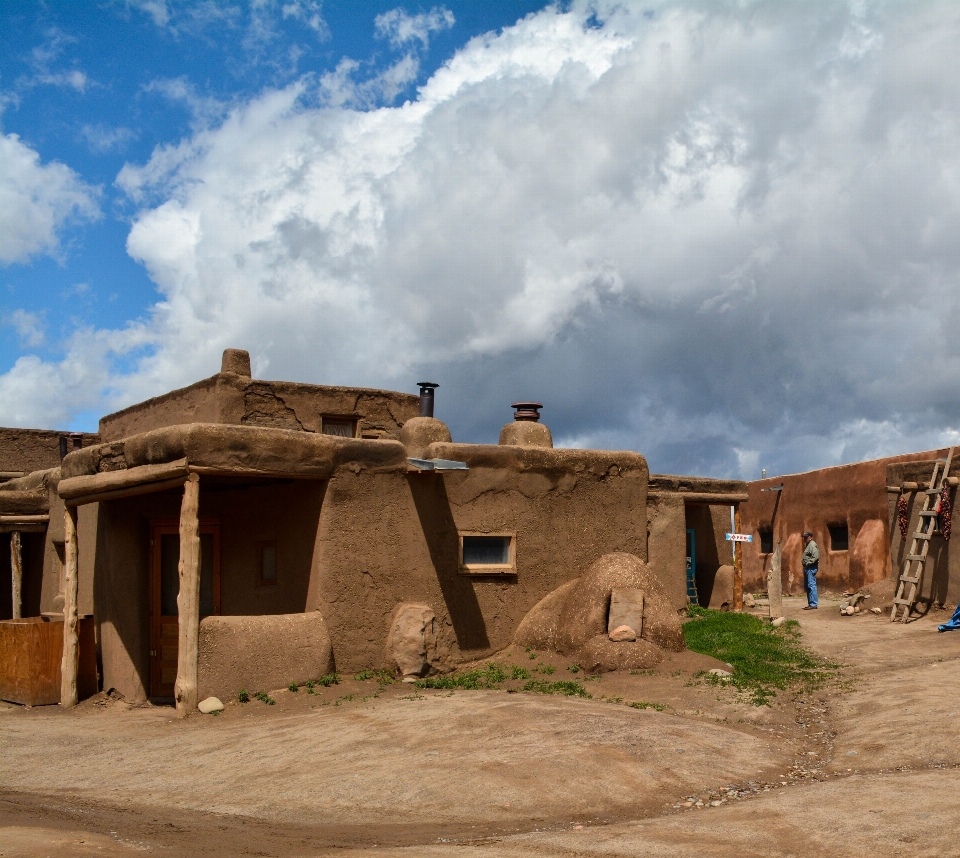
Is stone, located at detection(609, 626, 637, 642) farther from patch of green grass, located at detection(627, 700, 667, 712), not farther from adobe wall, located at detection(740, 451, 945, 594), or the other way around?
→ adobe wall, located at detection(740, 451, 945, 594)

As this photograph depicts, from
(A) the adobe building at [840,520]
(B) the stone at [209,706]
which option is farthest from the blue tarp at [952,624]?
(B) the stone at [209,706]

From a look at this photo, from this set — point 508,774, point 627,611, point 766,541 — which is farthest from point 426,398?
point 766,541

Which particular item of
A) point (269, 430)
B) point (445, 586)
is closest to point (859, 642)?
point (445, 586)

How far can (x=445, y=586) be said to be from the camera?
41.6 feet

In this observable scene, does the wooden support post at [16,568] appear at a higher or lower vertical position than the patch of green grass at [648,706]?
higher

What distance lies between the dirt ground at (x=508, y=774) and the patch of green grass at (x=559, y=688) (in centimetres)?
18

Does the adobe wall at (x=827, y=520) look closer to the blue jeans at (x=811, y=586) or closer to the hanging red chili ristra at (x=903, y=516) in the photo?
the blue jeans at (x=811, y=586)

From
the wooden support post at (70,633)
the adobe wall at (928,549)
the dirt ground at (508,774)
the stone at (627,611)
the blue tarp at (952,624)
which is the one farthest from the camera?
the adobe wall at (928,549)

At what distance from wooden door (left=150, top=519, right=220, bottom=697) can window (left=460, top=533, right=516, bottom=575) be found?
3.16 m

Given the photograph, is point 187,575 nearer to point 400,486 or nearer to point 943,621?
point 400,486

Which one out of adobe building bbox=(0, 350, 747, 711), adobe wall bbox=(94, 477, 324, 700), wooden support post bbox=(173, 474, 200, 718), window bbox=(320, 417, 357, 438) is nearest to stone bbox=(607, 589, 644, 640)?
adobe building bbox=(0, 350, 747, 711)

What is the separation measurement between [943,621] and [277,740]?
34.0 feet

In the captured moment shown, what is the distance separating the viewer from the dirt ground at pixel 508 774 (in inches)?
249

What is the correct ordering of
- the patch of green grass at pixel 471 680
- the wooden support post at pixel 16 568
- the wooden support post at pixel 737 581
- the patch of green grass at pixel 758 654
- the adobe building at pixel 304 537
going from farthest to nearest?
the wooden support post at pixel 737 581
the wooden support post at pixel 16 568
the patch of green grass at pixel 471 680
the patch of green grass at pixel 758 654
the adobe building at pixel 304 537
